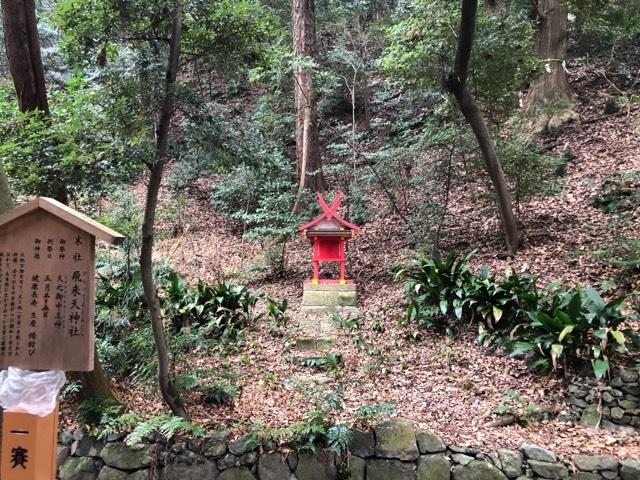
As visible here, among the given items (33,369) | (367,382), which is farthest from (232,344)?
(33,369)

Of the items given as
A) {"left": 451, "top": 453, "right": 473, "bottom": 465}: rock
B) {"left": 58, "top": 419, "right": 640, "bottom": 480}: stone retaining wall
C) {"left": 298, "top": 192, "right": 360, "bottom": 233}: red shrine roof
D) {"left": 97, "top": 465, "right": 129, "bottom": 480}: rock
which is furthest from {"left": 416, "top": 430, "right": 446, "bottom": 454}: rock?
{"left": 298, "top": 192, "right": 360, "bottom": 233}: red shrine roof

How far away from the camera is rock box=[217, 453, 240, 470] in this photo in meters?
4.22


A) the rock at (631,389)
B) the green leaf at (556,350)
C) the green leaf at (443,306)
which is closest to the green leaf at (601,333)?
the green leaf at (556,350)

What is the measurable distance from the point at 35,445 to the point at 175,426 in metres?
1.61

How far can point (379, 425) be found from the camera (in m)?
4.40

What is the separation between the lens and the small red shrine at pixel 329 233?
819 cm

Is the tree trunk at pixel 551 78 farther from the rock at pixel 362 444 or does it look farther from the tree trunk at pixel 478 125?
the rock at pixel 362 444

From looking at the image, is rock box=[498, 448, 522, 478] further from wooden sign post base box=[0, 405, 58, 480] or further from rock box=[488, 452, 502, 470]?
wooden sign post base box=[0, 405, 58, 480]

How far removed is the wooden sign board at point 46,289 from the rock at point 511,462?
11.8ft

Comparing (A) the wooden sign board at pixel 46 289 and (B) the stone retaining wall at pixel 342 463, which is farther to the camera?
(B) the stone retaining wall at pixel 342 463

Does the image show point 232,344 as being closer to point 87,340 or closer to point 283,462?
point 283,462

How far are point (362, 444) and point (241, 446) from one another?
112cm

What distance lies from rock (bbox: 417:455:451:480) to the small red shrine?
166 inches

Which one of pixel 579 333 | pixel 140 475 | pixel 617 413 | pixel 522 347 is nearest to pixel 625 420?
pixel 617 413
